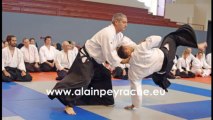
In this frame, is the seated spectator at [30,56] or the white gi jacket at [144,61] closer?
the white gi jacket at [144,61]

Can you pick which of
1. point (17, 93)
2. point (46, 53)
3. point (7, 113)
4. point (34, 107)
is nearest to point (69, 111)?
point (34, 107)

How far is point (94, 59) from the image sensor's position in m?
4.85

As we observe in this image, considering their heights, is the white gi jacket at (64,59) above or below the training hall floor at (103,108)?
above

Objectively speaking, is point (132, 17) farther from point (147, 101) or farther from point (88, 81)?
point (88, 81)

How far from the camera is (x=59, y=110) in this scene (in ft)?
15.8

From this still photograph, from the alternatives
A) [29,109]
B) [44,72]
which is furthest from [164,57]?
[44,72]

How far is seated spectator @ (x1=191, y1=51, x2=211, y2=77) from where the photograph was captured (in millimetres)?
11328

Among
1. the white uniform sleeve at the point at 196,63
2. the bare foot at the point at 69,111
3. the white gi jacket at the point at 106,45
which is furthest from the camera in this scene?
the white uniform sleeve at the point at 196,63

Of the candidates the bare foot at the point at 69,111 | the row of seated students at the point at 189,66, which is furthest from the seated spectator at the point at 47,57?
the bare foot at the point at 69,111

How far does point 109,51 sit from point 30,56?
588 cm

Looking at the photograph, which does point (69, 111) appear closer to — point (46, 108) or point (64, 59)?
point (46, 108)

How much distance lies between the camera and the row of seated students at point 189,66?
34.8ft

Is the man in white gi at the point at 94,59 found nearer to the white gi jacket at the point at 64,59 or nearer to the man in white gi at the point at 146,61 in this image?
the man in white gi at the point at 146,61

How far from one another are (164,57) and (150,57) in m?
0.28
